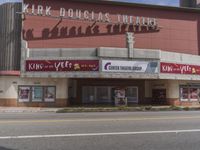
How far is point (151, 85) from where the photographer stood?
41.3 meters

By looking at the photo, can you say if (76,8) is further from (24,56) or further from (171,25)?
(171,25)

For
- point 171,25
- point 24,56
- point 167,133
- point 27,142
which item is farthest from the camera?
point 171,25

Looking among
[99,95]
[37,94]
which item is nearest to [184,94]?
[99,95]

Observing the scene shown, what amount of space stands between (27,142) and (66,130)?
259cm

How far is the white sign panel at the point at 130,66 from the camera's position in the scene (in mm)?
32812

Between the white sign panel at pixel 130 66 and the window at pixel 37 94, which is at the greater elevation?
the white sign panel at pixel 130 66

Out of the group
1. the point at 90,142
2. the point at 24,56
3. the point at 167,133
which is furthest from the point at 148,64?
the point at 90,142

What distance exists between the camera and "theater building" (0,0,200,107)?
109 feet

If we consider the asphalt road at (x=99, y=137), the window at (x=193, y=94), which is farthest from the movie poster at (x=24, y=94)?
the asphalt road at (x=99, y=137)

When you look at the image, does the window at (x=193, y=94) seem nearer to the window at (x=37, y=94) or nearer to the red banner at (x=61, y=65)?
the red banner at (x=61, y=65)

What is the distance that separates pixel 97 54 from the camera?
3306 centimetres

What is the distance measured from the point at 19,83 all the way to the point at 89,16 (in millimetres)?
10896

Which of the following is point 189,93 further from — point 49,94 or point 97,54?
point 49,94

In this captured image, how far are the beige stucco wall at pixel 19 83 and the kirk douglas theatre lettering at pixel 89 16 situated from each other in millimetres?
7095
